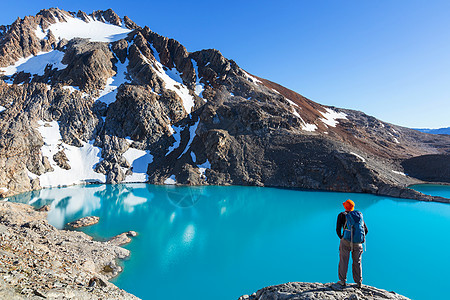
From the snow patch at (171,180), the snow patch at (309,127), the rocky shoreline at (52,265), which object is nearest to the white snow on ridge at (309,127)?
the snow patch at (309,127)

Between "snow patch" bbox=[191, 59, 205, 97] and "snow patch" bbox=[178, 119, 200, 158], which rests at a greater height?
"snow patch" bbox=[191, 59, 205, 97]

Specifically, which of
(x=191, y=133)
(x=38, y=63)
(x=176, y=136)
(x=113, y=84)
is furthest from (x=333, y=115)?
(x=38, y=63)

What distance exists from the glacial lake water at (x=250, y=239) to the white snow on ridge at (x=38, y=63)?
48.4m

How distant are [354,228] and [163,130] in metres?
54.4

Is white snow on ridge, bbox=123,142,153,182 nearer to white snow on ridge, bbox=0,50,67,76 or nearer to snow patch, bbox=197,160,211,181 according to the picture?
snow patch, bbox=197,160,211,181

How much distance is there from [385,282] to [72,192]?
4271 centimetres

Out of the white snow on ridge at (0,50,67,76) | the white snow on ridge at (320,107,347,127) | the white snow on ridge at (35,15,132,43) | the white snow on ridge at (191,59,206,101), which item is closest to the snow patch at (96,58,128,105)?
the white snow on ridge at (0,50,67,76)

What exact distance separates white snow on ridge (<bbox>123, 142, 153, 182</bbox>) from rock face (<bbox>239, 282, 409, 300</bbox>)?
4634 cm

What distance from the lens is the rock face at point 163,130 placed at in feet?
139

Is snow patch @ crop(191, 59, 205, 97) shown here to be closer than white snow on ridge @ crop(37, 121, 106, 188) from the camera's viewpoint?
No

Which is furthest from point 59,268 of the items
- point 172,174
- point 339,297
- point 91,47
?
point 91,47

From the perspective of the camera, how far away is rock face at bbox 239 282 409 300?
5309 millimetres

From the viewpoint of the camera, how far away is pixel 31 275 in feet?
23.6

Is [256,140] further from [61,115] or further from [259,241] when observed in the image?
[61,115]
